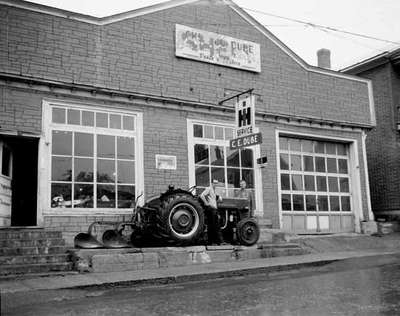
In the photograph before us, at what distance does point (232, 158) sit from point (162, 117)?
8.61 ft

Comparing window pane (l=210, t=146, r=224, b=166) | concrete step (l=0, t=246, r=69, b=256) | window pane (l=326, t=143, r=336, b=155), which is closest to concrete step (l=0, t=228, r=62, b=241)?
concrete step (l=0, t=246, r=69, b=256)

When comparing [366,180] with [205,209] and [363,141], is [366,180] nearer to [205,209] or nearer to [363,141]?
[363,141]

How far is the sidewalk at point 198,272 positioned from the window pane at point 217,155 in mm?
3225

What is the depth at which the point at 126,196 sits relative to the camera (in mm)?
13328

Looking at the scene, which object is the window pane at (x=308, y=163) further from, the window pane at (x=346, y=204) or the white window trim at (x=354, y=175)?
the window pane at (x=346, y=204)

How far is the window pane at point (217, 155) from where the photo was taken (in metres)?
14.9

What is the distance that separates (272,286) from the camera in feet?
27.4

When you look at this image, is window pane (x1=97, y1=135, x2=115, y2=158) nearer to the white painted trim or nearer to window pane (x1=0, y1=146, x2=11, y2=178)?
window pane (x1=0, y1=146, x2=11, y2=178)

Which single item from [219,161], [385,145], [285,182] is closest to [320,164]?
[285,182]

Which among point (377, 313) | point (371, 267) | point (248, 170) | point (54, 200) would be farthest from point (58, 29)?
point (377, 313)

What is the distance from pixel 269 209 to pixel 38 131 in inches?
288

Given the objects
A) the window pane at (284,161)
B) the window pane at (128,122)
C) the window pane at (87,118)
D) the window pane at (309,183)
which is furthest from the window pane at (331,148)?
the window pane at (87,118)

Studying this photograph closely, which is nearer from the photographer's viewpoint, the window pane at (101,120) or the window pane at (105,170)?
the window pane at (105,170)

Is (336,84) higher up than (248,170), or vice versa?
(336,84)
